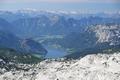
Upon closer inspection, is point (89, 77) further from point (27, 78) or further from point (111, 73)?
point (27, 78)

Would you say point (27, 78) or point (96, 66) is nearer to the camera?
point (96, 66)

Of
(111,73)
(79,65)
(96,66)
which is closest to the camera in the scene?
(111,73)

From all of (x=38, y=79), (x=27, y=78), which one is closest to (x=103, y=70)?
(x=38, y=79)

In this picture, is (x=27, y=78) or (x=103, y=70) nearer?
(x=103, y=70)

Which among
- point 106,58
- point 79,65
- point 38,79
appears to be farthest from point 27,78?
point 106,58

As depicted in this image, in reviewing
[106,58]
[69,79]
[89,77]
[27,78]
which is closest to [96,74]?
[89,77]

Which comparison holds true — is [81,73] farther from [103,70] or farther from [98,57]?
[98,57]

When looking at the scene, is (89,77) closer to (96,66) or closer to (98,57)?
(96,66)

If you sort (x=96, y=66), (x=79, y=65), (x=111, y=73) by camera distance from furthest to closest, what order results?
(x=79, y=65) < (x=96, y=66) < (x=111, y=73)
